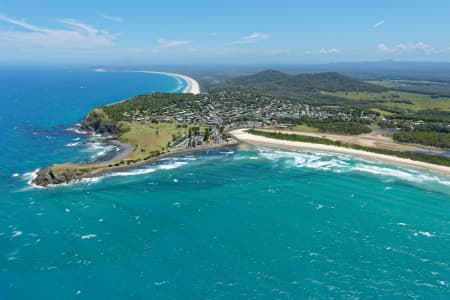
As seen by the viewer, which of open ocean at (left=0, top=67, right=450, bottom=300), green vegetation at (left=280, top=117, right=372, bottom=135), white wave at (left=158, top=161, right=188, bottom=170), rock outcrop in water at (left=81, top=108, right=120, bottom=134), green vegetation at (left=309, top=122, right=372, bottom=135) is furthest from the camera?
green vegetation at (left=280, top=117, right=372, bottom=135)

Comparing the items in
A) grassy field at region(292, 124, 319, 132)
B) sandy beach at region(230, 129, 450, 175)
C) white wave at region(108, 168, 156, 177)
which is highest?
grassy field at region(292, 124, 319, 132)

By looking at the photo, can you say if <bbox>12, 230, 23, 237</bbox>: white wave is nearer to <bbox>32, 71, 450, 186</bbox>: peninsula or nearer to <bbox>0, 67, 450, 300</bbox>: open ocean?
<bbox>0, 67, 450, 300</bbox>: open ocean

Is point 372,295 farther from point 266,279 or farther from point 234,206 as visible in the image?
point 234,206

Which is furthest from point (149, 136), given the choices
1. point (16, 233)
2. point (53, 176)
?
point (16, 233)

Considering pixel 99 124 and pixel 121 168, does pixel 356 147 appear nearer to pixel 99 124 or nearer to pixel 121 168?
pixel 121 168

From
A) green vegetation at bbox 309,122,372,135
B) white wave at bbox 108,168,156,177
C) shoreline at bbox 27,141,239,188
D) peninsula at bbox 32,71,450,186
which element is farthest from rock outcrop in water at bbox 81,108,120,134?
green vegetation at bbox 309,122,372,135

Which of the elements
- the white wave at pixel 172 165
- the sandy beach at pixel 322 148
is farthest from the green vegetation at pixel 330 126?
the white wave at pixel 172 165

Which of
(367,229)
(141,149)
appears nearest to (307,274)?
(367,229)
